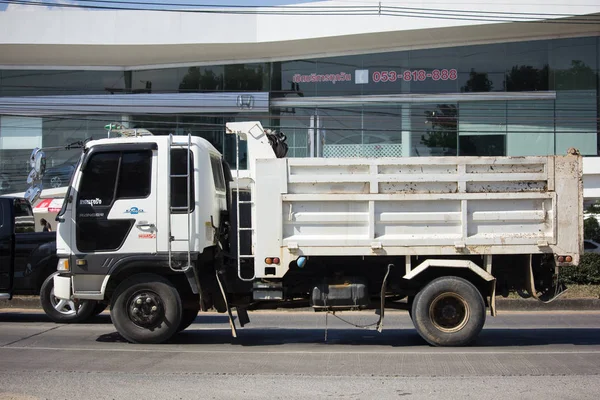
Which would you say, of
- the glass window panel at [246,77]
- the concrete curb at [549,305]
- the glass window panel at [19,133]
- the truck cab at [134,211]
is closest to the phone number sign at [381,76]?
the glass window panel at [246,77]

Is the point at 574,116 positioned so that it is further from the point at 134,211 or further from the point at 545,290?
the point at 134,211

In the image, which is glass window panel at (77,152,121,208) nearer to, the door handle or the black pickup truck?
the door handle

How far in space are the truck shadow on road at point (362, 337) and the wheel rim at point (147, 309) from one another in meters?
0.65

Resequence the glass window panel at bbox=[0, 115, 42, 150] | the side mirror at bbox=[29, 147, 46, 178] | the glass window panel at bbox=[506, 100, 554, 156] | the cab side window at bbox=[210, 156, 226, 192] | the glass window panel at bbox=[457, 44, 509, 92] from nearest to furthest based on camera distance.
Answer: the cab side window at bbox=[210, 156, 226, 192]
the side mirror at bbox=[29, 147, 46, 178]
the glass window panel at bbox=[506, 100, 554, 156]
the glass window panel at bbox=[457, 44, 509, 92]
the glass window panel at bbox=[0, 115, 42, 150]

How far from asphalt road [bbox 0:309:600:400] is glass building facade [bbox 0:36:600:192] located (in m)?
16.6

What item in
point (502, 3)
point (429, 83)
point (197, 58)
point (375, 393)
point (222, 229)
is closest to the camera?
point (375, 393)

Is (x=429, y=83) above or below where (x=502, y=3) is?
below

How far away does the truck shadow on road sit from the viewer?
30.2 feet

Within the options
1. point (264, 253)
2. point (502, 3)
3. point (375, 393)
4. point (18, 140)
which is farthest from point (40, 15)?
point (375, 393)

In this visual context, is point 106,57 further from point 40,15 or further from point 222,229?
point 222,229

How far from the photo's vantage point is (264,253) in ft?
27.8

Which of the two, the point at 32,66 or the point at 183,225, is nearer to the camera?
the point at 183,225

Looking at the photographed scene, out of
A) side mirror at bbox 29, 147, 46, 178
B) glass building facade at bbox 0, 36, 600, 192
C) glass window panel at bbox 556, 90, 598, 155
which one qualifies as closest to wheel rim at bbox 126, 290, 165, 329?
side mirror at bbox 29, 147, 46, 178

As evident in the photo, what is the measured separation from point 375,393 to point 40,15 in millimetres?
26454
